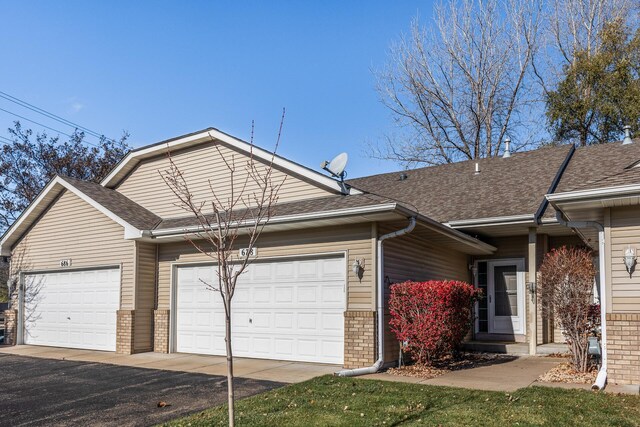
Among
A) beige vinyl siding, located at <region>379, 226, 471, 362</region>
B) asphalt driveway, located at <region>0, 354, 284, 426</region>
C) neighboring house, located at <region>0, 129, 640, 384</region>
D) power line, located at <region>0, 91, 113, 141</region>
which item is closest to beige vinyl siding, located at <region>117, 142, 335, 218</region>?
neighboring house, located at <region>0, 129, 640, 384</region>

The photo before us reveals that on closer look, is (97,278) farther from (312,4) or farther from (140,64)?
(312,4)

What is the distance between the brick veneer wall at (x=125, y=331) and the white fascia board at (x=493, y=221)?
7.87 meters

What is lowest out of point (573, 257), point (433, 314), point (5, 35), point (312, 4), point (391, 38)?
point (433, 314)

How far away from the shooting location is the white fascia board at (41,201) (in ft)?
42.8

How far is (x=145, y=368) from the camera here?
10859 mm

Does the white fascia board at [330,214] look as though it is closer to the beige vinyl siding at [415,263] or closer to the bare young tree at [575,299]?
the beige vinyl siding at [415,263]

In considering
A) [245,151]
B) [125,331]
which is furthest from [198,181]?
[125,331]

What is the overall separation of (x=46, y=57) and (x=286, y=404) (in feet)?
43.9

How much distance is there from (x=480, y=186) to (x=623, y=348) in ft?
26.7

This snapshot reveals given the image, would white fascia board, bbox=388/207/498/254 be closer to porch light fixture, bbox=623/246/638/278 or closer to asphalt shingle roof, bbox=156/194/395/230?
asphalt shingle roof, bbox=156/194/395/230

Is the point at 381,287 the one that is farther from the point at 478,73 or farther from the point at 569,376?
the point at 478,73

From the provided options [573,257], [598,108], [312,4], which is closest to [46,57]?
[312,4]

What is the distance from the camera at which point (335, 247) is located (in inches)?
427

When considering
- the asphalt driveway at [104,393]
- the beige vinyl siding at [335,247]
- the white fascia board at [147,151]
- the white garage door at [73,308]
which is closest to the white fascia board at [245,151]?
the white fascia board at [147,151]
